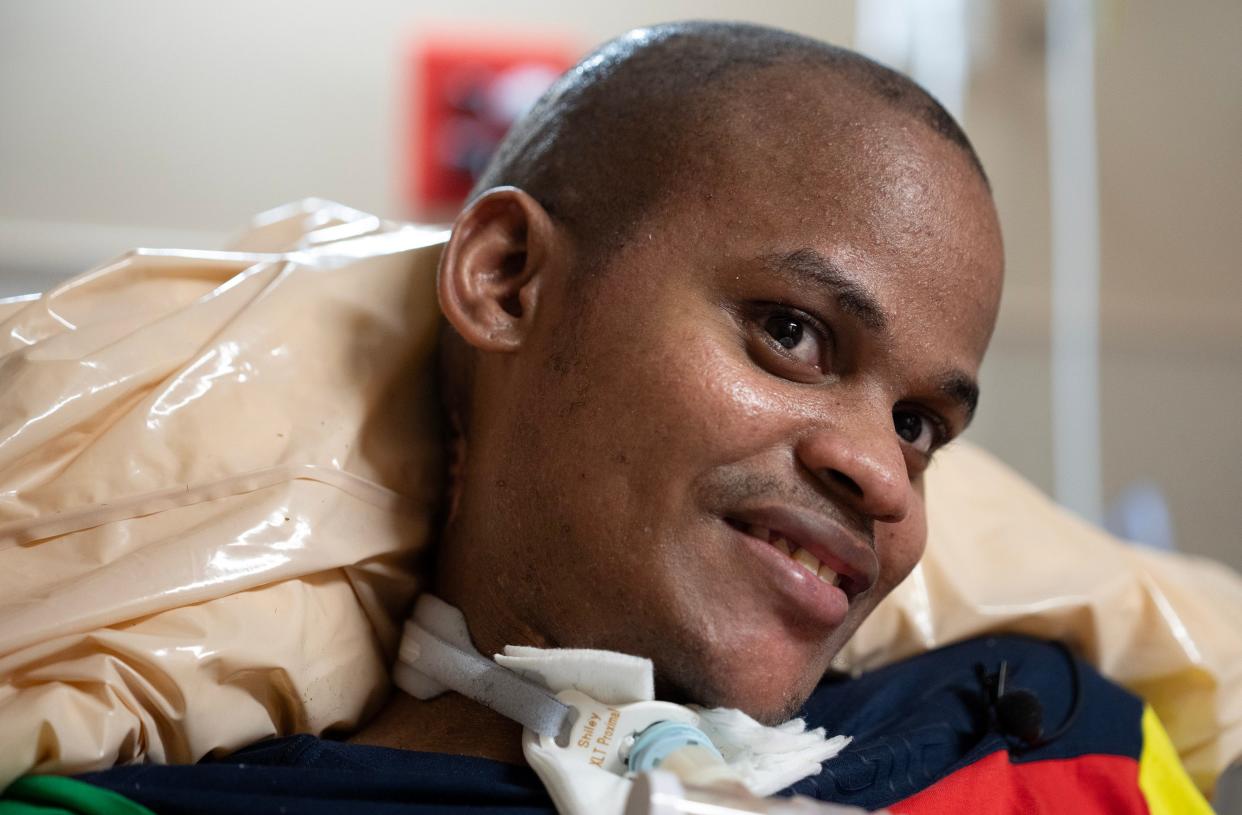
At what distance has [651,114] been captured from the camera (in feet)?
3.42

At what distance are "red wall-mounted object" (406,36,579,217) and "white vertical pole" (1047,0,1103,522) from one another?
118cm

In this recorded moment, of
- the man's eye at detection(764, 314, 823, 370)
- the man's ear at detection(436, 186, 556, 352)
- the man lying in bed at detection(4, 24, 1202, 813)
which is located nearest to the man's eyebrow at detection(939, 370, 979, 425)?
the man lying in bed at detection(4, 24, 1202, 813)

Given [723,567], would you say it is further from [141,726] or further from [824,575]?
[141,726]

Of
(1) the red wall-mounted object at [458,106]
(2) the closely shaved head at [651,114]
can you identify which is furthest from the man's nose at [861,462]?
(1) the red wall-mounted object at [458,106]

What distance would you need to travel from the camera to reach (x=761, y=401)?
0.89 metres

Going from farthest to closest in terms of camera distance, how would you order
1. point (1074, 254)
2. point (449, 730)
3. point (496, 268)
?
point (1074, 254) → point (496, 268) → point (449, 730)

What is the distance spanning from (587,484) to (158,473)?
0.36 metres

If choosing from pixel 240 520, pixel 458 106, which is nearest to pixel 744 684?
pixel 240 520

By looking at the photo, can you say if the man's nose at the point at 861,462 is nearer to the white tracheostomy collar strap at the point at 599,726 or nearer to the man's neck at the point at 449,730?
the white tracheostomy collar strap at the point at 599,726

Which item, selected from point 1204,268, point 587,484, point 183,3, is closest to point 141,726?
point 587,484

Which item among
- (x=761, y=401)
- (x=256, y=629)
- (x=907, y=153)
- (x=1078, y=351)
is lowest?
(x=1078, y=351)

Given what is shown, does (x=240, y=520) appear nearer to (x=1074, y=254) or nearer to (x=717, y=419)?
Result: (x=717, y=419)

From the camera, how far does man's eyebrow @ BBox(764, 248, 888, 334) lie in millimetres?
907

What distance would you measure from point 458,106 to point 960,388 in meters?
1.50
